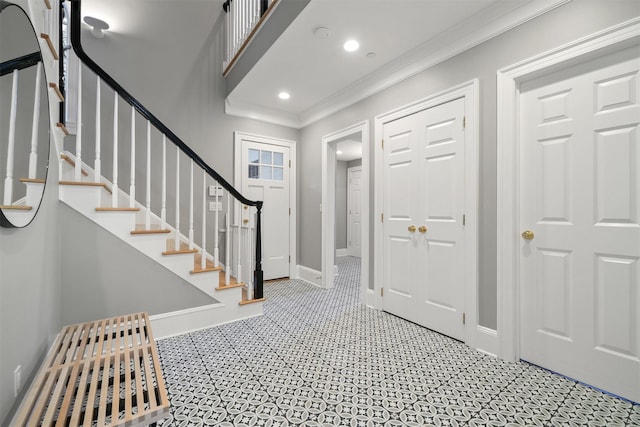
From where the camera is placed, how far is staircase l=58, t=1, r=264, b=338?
2.13m

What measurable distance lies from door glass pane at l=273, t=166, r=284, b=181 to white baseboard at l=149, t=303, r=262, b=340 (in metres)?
2.17

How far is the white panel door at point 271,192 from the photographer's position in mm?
3982

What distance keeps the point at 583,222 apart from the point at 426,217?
1039mm

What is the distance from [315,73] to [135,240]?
2356 millimetres

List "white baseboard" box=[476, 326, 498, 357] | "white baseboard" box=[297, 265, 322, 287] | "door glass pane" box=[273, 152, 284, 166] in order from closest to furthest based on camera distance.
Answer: "white baseboard" box=[476, 326, 498, 357] → "white baseboard" box=[297, 265, 322, 287] → "door glass pane" box=[273, 152, 284, 166]

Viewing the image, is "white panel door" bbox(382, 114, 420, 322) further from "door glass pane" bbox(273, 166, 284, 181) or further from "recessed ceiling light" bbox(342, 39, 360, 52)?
"door glass pane" bbox(273, 166, 284, 181)

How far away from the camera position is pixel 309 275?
412cm

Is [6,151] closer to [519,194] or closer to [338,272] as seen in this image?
[519,194]

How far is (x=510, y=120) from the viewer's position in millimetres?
1955

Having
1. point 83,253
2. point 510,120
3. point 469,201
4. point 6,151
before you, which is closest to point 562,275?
point 469,201

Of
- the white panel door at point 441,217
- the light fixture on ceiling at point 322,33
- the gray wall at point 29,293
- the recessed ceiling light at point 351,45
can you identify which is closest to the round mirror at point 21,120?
the gray wall at point 29,293

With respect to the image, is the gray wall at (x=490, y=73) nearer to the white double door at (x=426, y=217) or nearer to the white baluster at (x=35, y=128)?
the white double door at (x=426, y=217)

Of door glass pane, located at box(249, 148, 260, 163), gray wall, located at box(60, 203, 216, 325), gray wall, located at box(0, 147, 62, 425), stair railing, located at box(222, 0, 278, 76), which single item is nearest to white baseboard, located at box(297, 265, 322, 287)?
door glass pane, located at box(249, 148, 260, 163)

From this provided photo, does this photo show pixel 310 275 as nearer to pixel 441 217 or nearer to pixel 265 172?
pixel 265 172
